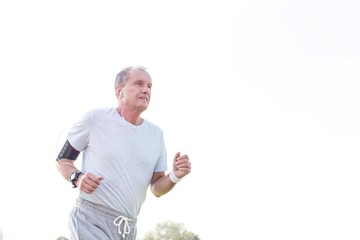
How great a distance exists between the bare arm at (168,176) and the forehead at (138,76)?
2.66 ft

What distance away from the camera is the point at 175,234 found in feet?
213

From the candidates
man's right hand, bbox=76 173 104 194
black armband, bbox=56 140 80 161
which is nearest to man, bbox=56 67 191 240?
black armband, bbox=56 140 80 161

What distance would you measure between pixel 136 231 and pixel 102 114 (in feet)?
A: 3.97

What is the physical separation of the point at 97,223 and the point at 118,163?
1.98ft

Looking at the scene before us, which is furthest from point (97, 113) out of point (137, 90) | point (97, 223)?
point (97, 223)

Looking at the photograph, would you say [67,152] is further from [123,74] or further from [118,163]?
[123,74]

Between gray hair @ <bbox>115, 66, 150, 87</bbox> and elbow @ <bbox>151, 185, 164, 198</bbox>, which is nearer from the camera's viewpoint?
gray hair @ <bbox>115, 66, 150, 87</bbox>

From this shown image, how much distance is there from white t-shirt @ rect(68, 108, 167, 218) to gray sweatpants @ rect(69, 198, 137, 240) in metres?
0.07

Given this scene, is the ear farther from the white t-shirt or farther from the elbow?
the elbow

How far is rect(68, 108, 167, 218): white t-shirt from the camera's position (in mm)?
6148

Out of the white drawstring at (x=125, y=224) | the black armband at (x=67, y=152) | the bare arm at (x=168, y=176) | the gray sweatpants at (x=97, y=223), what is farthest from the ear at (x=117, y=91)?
the white drawstring at (x=125, y=224)

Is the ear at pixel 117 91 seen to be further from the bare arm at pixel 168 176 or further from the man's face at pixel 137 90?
the bare arm at pixel 168 176

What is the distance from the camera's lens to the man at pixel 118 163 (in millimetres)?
6098

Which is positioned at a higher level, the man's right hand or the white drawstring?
the man's right hand
